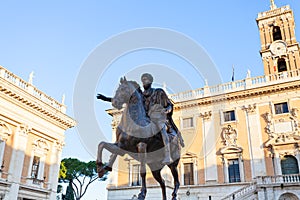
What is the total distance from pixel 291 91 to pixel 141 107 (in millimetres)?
21214

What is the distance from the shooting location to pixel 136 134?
14.6 feet

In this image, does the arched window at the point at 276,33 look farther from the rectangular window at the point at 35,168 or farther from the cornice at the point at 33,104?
the rectangular window at the point at 35,168

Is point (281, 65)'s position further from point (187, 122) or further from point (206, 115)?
point (187, 122)

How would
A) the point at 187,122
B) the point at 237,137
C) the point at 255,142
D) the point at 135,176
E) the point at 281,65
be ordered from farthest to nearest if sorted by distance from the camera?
the point at 281,65 < the point at 187,122 < the point at 135,176 < the point at 237,137 < the point at 255,142

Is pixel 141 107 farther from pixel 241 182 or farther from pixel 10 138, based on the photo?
pixel 241 182

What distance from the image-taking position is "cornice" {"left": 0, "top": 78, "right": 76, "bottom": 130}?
18.2 m

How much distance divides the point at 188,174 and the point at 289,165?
7966mm

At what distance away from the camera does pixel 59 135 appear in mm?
23906

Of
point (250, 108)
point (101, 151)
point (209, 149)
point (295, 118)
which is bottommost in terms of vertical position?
point (101, 151)

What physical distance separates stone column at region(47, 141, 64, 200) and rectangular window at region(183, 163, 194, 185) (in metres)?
10.8

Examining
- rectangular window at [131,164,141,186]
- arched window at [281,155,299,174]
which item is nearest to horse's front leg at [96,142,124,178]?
arched window at [281,155,299,174]

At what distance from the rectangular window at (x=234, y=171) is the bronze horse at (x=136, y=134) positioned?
19009mm

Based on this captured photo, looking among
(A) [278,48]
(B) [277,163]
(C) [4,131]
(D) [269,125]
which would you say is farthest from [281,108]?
(C) [4,131]

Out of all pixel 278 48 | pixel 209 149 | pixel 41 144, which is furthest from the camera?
pixel 278 48
